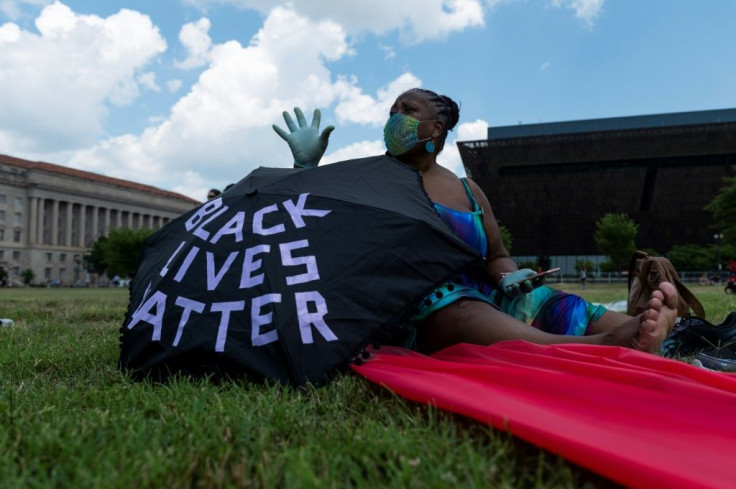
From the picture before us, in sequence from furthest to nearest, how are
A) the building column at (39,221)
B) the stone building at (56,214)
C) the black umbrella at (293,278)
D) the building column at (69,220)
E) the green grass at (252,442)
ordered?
the building column at (69,220)
the building column at (39,221)
the stone building at (56,214)
the black umbrella at (293,278)
the green grass at (252,442)

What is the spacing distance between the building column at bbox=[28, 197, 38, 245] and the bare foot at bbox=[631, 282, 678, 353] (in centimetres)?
9916

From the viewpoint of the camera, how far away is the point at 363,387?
2.29 meters

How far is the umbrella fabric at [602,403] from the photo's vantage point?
1.47 meters

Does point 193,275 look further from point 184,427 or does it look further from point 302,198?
point 184,427

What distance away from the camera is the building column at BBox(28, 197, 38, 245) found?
86938 mm

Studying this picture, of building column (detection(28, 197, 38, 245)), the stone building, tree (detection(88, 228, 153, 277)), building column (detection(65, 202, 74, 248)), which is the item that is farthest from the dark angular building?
building column (detection(28, 197, 38, 245))

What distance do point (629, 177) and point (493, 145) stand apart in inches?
628

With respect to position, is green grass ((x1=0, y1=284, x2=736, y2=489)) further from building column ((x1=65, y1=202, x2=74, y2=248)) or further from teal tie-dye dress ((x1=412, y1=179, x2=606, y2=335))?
building column ((x1=65, y1=202, x2=74, y2=248))

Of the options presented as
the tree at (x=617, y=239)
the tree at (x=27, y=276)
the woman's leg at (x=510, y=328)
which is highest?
the tree at (x=617, y=239)

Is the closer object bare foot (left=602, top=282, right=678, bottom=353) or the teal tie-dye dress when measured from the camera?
bare foot (left=602, top=282, right=678, bottom=353)

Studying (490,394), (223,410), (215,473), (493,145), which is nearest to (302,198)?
(223,410)

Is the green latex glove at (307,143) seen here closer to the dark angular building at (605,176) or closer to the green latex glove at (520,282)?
the green latex glove at (520,282)

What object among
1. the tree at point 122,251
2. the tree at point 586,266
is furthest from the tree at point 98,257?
the tree at point 586,266

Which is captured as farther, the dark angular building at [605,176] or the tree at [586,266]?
the dark angular building at [605,176]
